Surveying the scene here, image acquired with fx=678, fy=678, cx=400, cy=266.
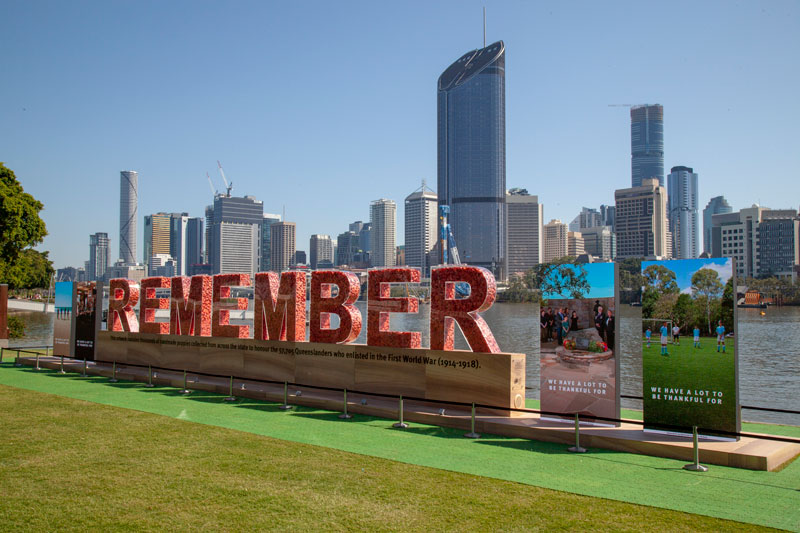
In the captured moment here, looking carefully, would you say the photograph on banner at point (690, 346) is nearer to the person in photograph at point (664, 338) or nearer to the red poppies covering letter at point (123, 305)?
the person in photograph at point (664, 338)

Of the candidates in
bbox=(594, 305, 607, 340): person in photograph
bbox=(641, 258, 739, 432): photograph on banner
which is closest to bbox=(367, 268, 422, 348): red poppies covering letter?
bbox=(594, 305, 607, 340): person in photograph

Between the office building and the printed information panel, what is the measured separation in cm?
16965

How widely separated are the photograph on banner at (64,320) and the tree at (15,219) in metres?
11.6

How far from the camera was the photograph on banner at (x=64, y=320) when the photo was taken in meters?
29.8

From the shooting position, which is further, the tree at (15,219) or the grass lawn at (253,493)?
the tree at (15,219)

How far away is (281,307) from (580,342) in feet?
35.4

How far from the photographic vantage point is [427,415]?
54.1 feet

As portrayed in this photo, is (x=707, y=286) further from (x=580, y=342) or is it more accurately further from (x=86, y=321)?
(x=86, y=321)

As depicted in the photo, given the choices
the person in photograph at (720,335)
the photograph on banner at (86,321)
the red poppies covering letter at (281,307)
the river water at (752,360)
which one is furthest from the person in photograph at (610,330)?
the photograph on banner at (86,321)

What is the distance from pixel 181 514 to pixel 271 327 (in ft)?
44.1

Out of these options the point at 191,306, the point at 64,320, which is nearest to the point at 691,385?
the point at 191,306

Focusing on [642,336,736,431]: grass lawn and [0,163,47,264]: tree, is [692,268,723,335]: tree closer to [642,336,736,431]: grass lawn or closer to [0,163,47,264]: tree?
[642,336,736,431]: grass lawn

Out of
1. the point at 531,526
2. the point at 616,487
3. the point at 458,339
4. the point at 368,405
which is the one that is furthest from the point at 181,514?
the point at 458,339

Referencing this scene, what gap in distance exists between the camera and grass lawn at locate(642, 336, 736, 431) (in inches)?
537
